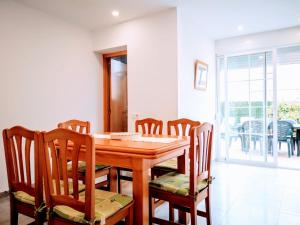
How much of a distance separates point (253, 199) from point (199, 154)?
158 cm

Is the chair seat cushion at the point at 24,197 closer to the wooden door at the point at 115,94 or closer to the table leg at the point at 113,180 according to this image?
the table leg at the point at 113,180

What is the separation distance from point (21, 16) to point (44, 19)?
0.36 m

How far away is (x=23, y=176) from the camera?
1605 millimetres

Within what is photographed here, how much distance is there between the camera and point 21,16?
309 cm

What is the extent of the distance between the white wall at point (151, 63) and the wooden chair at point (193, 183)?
4.93 feet

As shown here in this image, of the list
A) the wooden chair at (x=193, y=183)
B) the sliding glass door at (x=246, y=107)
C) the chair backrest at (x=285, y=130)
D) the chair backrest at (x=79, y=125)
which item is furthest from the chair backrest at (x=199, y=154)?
the chair backrest at (x=285, y=130)

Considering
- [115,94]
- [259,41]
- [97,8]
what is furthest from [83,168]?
[259,41]

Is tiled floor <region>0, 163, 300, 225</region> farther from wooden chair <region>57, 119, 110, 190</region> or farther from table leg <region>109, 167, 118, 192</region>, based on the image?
wooden chair <region>57, 119, 110, 190</region>

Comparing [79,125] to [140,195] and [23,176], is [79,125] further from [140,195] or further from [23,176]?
[140,195]

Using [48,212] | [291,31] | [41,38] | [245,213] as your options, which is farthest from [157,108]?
[291,31]

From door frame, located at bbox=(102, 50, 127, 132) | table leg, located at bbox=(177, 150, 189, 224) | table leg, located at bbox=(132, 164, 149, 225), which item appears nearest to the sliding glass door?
door frame, located at bbox=(102, 50, 127, 132)

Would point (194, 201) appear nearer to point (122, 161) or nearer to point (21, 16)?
point (122, 161)

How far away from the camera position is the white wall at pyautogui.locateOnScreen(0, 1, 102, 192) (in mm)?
2938

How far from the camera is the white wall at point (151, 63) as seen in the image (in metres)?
3.32
